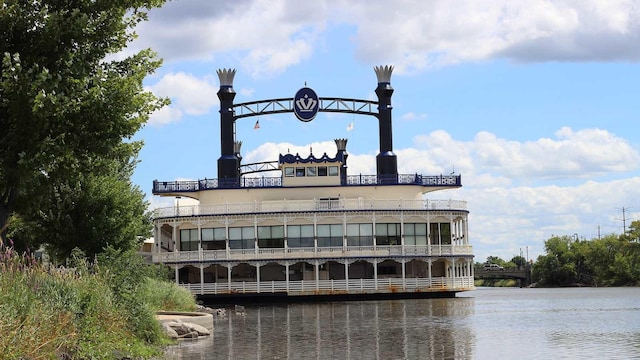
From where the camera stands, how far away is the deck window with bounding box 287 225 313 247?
69.0 m

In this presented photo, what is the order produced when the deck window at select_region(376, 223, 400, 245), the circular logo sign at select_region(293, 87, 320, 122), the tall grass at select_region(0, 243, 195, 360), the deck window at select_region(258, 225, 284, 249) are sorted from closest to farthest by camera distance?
the tall grass at select_region(0, 243, 195, 360) → the deck window at select_region(258, 225, 284, 249) → the deck window at select_region(376, 223, 400, 245) → the circular logo sign at select_region(293, 87, 320, 122)

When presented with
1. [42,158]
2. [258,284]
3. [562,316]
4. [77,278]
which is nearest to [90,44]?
[42,158]

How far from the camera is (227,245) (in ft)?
223

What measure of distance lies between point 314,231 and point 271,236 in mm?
3521

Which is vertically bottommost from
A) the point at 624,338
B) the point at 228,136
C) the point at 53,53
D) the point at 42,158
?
the point at 624,338

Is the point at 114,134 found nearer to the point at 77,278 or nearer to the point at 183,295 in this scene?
the point at 77,278

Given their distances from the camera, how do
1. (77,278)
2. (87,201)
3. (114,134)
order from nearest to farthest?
(77,278), (114,134), (87,201)

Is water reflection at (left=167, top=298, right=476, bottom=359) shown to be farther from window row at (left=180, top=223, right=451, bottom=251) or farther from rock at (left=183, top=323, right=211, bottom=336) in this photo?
window row at (left=180, top=223, right=451, bottom=251)

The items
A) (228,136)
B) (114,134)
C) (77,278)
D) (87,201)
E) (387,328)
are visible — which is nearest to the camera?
(77,278)

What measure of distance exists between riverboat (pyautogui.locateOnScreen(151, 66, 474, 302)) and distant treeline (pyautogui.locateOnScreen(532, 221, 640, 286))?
52281 millimetres

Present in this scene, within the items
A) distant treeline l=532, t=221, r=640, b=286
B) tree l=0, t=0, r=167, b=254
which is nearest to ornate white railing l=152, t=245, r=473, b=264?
tree l=0, t=0, r=167, b=254

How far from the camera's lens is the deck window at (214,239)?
70.3 meters

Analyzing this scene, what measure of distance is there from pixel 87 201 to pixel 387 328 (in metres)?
20.2

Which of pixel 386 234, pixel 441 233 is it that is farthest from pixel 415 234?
pixel 441 233
